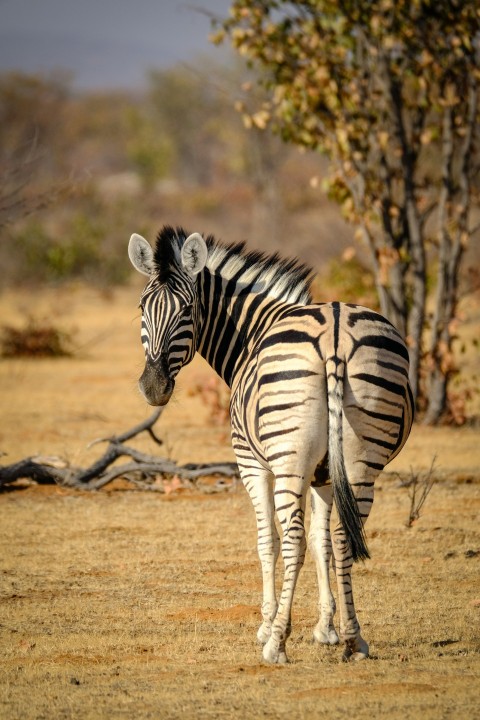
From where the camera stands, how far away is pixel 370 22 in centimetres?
1134

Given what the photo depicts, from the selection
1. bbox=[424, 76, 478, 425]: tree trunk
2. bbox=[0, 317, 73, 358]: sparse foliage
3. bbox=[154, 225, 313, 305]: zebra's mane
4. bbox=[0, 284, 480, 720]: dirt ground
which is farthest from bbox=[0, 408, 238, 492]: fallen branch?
bbox=[0, 317, 73, 358]: sparse foliage

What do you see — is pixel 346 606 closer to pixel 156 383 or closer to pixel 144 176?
pixel 156 383

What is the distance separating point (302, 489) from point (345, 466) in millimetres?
235

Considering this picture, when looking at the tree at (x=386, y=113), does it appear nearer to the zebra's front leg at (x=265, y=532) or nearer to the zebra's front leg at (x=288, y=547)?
the zebra's front leg at (x=265, y=532)

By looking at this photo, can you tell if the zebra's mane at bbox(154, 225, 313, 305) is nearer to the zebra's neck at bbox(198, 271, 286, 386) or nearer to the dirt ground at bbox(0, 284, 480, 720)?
the zebra's neck at bbox(198, 271, 286, 386)

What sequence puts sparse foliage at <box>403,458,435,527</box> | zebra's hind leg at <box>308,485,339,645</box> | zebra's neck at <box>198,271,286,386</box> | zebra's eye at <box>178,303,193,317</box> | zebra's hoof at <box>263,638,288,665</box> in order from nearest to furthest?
zebra's hoof at <box>263,638,288,665</box>, zebra's hind leg at <box>308,485,339,645</box>, zebra's eye at <box>178,303,193,317</box>, zebra's neck at <box>198,271,286,386</box>, sparse foliage at <box>403,458,435,527</box>

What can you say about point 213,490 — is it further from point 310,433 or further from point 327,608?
point 310,433

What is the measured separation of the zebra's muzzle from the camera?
538 cm

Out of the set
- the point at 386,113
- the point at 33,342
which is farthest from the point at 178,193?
the point at 386,113

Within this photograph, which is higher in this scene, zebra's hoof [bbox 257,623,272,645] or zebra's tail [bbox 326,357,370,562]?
zebra's tail [bbox 326,357,370,562]

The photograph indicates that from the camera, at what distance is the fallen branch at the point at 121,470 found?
893 cm

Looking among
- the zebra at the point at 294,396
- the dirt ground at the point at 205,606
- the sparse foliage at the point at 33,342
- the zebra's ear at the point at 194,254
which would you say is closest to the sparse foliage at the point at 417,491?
the dirt ground at the point at 205,606

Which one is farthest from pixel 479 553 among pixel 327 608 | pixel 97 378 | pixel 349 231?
pixel 349 231

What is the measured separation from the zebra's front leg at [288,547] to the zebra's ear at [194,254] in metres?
1.44
